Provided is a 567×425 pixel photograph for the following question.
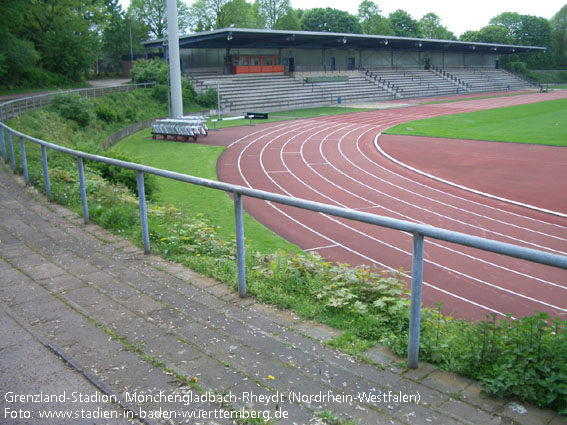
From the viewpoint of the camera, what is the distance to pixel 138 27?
83.8 metres

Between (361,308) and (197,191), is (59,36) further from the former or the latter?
(361,308)

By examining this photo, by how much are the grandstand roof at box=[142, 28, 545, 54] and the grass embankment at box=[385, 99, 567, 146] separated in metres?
21.4

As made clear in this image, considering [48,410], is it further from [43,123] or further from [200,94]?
[200,94]

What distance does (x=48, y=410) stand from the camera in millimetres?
3061

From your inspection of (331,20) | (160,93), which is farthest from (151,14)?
(160,93)

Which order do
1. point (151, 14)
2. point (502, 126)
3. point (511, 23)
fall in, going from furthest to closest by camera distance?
point (511, 23) → point (151, 14) → point (502, 126)

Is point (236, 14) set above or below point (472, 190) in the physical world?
above

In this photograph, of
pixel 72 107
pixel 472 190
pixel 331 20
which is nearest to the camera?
pixel 472 190

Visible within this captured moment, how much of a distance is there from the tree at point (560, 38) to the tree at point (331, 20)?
42.5 metres

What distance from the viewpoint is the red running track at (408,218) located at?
9.51 metres

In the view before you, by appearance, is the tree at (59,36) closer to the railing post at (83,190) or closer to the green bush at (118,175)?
the green bush at (118,175)

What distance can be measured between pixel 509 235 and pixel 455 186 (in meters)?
5.47

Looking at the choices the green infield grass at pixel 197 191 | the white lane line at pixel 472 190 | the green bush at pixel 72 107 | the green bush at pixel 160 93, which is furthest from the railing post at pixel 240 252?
the green bush at pixel 160 93

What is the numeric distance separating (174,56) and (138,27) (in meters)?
56.2
